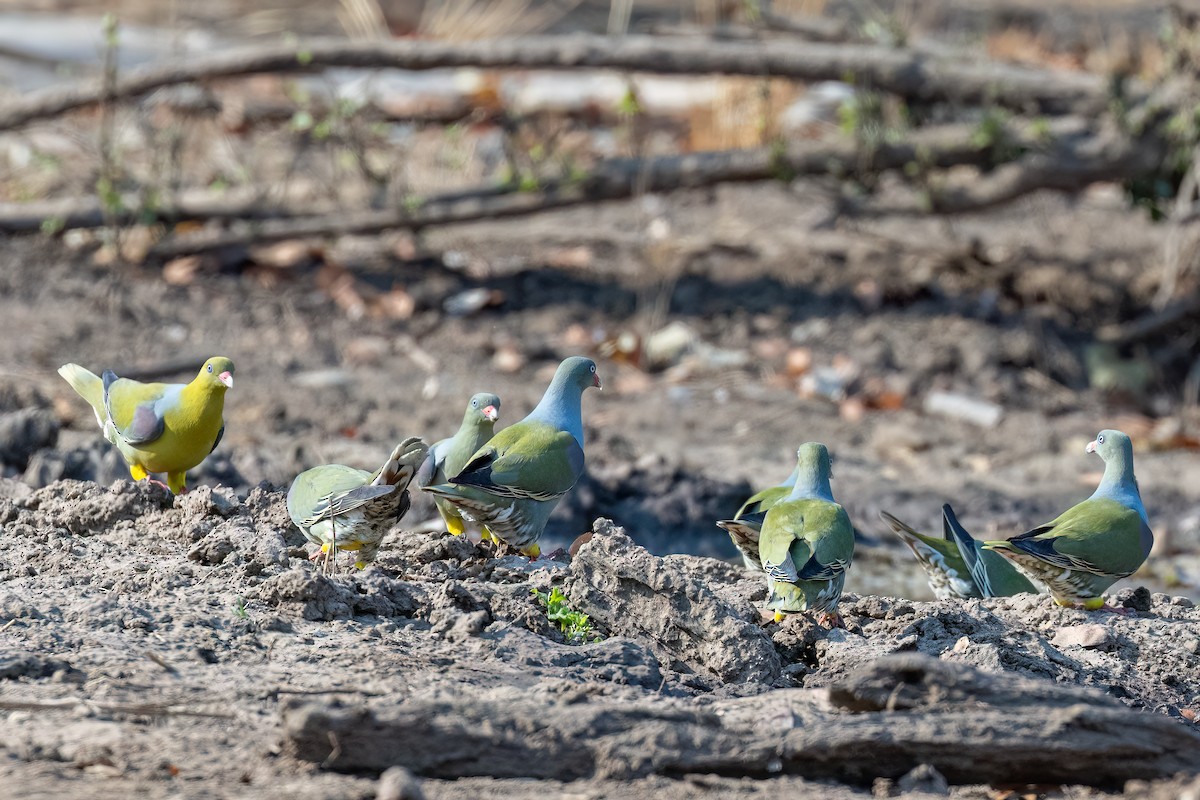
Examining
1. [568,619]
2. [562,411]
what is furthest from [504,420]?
[568,619]

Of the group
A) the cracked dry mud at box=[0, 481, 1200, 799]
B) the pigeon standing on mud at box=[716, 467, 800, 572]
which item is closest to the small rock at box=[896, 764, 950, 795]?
the cracked dry mud at box=[0, 481, 1200, 799]

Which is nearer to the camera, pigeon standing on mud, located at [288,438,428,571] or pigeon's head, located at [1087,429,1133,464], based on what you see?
pigeon standing on mud, located at [288,438,428,571]

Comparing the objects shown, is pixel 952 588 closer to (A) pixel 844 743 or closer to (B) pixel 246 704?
(A) pixel 844 743

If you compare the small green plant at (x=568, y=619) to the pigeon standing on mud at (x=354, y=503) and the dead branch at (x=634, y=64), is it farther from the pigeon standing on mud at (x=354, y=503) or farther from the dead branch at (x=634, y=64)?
the dead branch at (x=634, y=64)

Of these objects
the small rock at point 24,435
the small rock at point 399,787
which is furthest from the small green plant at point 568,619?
the small rock at point 24,435

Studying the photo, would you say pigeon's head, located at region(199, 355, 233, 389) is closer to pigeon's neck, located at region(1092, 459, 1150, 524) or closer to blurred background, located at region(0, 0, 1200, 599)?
blurred background, located at region(0, 0, 1200, 599)

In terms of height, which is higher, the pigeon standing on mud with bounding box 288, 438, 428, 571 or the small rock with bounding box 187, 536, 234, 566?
the pigeon standing on mud with bounding box 288, 438, 428, 571

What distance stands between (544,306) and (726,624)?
6.26 meters

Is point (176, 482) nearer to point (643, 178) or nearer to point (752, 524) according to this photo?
point (752, 524)

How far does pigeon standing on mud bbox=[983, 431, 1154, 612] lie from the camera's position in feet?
15.6

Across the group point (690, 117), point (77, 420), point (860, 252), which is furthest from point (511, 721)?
point (690, 117)

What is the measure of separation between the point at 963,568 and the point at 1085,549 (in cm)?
52

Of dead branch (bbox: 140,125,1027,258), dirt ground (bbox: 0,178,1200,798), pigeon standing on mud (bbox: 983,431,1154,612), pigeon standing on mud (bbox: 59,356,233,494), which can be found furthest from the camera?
dead branch (bbox: 140,125,1027,258)

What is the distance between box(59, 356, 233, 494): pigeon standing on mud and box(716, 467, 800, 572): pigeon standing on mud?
1767mm
